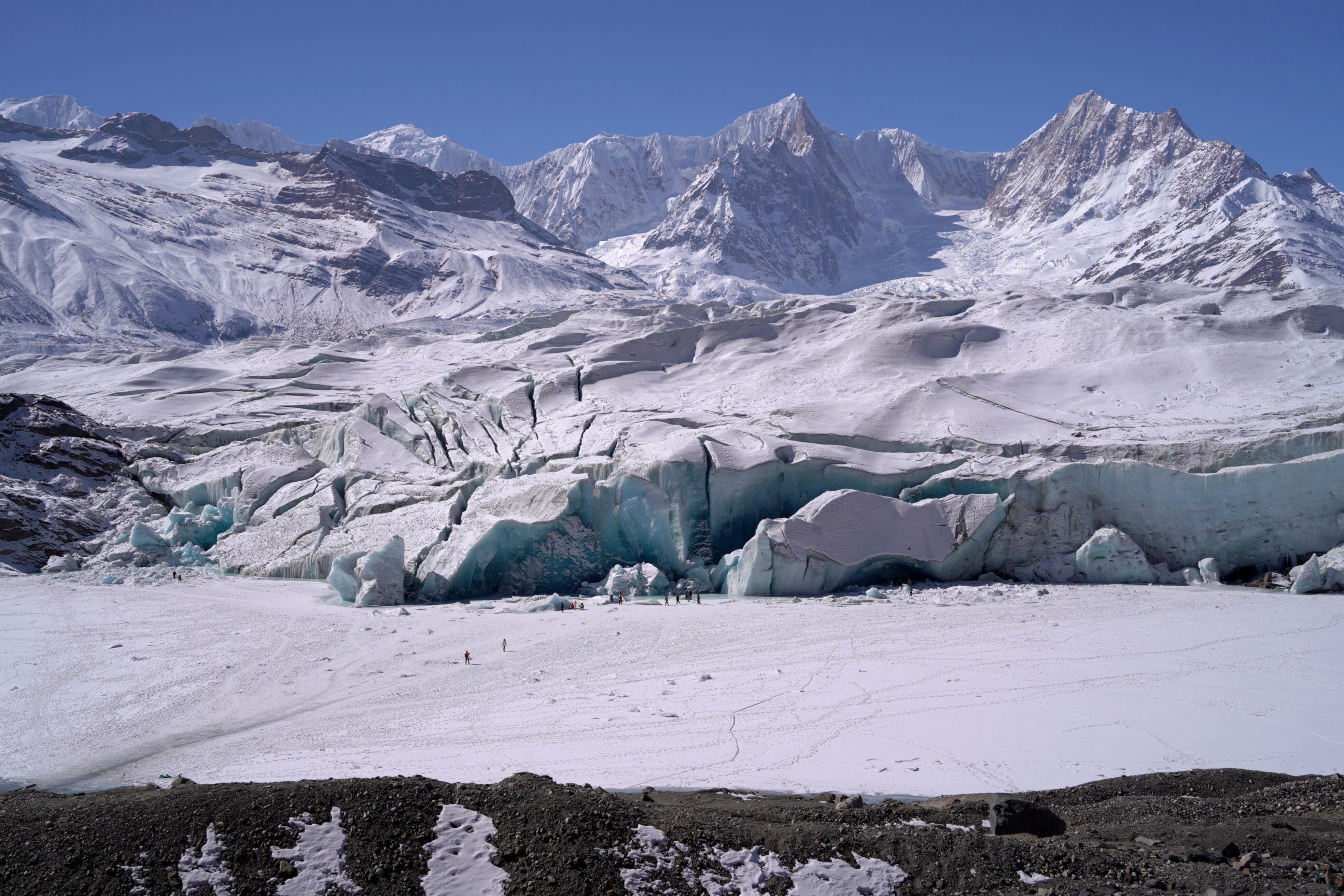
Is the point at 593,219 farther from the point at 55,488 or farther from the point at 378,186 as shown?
the point at 55,488

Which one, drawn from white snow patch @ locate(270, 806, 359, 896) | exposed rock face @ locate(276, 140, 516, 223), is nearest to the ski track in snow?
white snow patch @ locate(270, 806, 359, 896)

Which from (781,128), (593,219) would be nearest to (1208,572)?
(593,219)

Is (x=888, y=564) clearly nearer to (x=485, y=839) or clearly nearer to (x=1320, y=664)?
(x=1320, y=664)

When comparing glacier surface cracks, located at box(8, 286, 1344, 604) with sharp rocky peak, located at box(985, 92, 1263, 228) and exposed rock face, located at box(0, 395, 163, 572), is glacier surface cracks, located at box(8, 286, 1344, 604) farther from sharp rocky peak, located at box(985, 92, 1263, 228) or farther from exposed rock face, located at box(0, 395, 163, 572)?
sharp rocky peak, located at box(985, 92, 1263, 228)

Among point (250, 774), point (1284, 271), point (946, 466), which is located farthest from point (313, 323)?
point (1284, 271)

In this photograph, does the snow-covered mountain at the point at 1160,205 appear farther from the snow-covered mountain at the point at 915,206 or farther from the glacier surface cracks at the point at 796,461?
the glacier surface cracks at the point at 796,461

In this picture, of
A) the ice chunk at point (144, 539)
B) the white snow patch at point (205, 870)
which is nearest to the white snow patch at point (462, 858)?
the white snow patch at point (205, 870)
